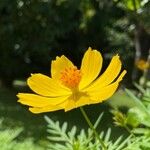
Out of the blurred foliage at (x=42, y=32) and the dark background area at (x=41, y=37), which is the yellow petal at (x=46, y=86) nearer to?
the dark background area at (x=41, y=37)

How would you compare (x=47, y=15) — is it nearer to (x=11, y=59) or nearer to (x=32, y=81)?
(x=11, y=59)

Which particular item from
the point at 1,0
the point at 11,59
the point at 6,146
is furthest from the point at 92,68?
the point at 11,59

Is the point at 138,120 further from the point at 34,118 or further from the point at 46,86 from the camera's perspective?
the point at 34,118

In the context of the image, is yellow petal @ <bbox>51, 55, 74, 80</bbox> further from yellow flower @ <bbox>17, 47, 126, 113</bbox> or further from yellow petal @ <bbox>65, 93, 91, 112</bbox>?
yellow petal @ <bbox>65, 93, 91, 112</bbox>

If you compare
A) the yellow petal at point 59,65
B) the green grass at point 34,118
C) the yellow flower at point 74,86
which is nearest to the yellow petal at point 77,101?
the yellow flower at point 74,86

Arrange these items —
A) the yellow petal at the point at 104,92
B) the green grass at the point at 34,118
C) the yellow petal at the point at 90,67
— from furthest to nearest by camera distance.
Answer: the green grass at the point at 34,118 < the yellow petal at the point at 90,67 < the yellow petal at the point at 104,92

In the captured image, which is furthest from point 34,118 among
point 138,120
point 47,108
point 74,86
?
point 47,108
